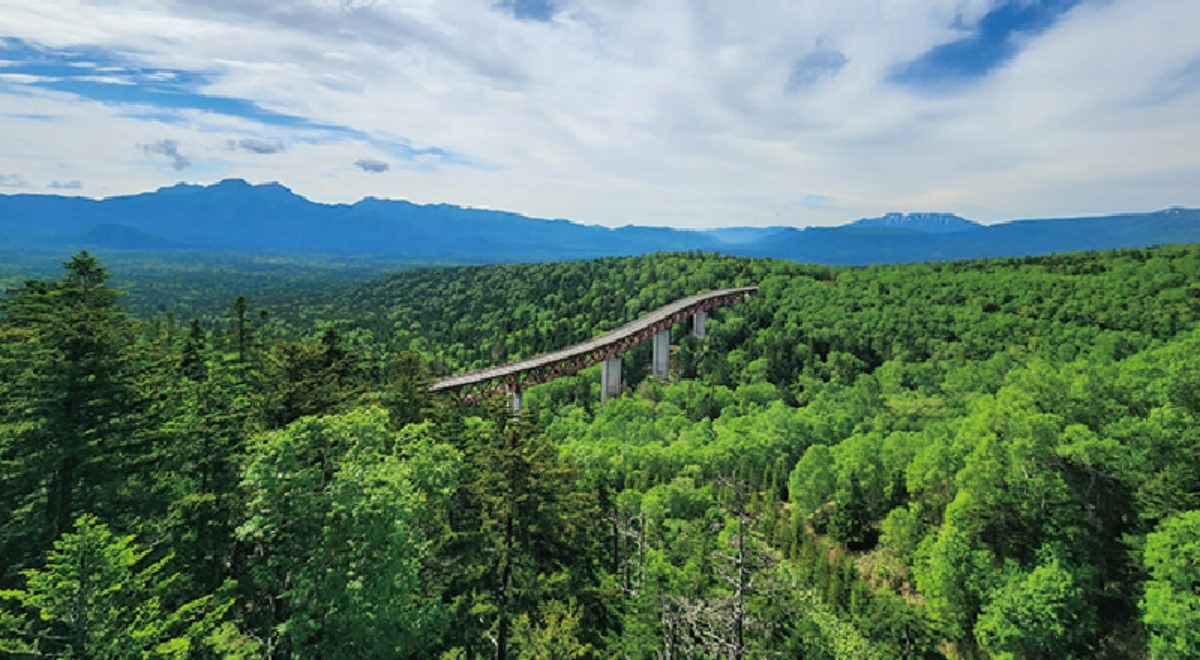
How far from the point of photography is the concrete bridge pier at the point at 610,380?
100 metres

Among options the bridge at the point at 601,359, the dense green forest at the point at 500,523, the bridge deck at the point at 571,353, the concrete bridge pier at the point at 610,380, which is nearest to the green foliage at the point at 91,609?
the dense green forest at the point at 500,523

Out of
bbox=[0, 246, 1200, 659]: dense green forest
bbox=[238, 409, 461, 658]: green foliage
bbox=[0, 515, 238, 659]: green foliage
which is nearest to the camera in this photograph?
bbox=[0, 515, 238, 659]: green foliage

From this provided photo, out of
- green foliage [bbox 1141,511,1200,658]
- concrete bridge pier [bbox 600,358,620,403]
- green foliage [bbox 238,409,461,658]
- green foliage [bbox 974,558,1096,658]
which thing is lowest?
concrete bridge pier [bbox 600,358,620,403]

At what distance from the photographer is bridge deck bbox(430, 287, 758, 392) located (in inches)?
3061

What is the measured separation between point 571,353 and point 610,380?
1084cm

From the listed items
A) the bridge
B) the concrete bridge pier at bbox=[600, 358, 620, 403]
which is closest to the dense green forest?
the bridge

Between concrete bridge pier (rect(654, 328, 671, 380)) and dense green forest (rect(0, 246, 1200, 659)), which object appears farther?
concrete bridge pier (rect(654, 328, 671, 380))

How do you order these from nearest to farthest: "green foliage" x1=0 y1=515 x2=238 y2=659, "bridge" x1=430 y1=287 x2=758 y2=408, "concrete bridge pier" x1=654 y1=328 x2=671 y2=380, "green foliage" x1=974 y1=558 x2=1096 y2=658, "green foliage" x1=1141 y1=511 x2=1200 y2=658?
"green foliage" x1=0 y1=515 x2=238 y2=659 → "green foliage" x1=1141 y1=511 x2=1200 y2=658 → "green foliage" x1=974 y1=558 x2=1096 y2=658 → "bridge" x1=430 y1=287 x2=758 y2=408 → "concrete bridge pier" x1=654 y1=328 x2=671 y2=380

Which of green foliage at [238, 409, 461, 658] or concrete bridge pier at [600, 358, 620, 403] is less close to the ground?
green foliage at [238, 409, 461, 658]

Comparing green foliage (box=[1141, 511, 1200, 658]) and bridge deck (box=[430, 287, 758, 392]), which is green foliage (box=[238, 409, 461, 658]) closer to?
green foliage (box=[1141, 511, 1200, 658])

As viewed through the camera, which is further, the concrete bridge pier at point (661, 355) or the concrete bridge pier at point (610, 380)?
the concrete bridge pier at point (661, 355)

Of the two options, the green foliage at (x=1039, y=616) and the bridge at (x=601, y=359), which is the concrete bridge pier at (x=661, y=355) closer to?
the bridge at (x=601, y=359)

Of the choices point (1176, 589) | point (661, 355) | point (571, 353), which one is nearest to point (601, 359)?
point (571, 353)

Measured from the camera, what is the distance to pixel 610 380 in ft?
330
